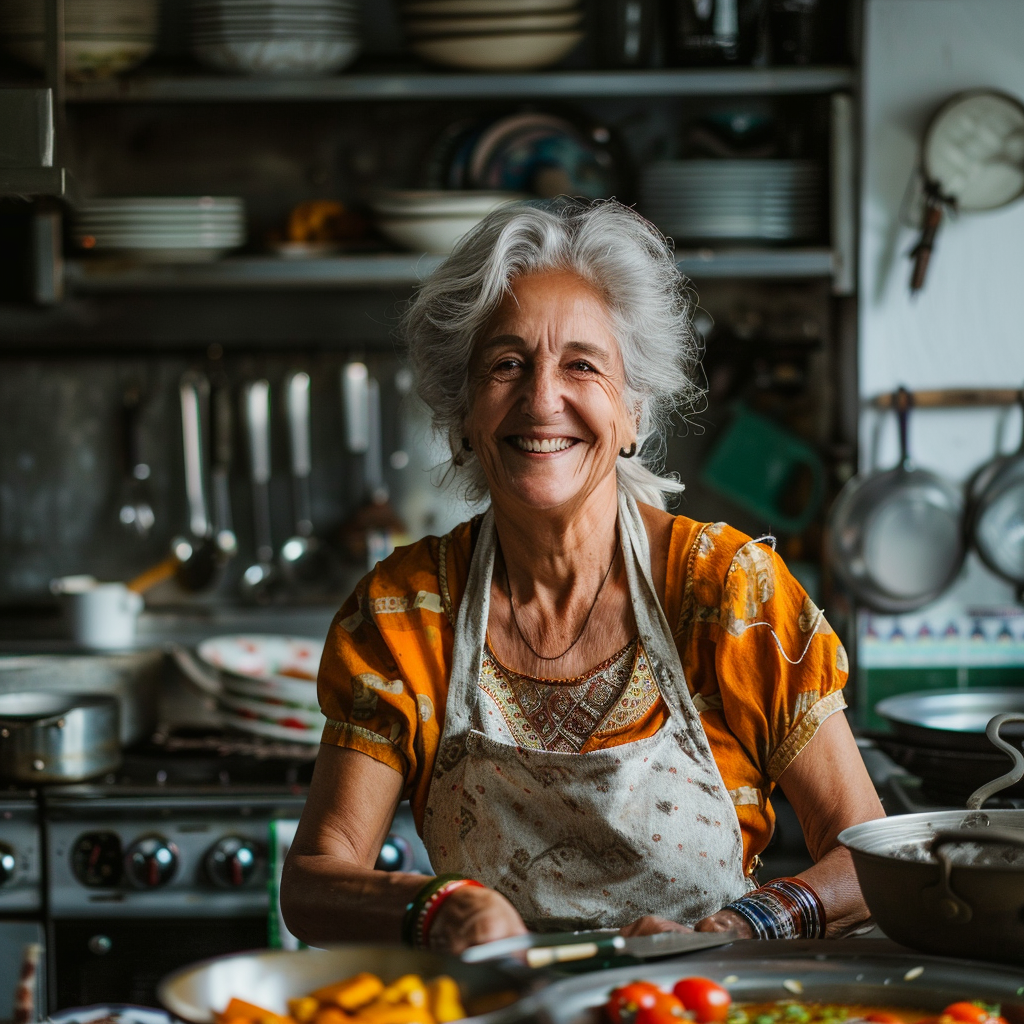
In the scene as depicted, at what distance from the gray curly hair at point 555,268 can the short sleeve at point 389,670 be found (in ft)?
0.72

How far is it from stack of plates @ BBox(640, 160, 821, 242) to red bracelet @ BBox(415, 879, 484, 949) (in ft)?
5.92

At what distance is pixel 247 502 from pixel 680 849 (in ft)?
6.19

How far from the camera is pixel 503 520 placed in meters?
1.60

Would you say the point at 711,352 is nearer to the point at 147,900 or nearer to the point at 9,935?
the point at 147,900

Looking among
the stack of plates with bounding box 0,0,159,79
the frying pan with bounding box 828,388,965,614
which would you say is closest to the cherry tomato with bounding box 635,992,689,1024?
the frying pan with bounding box 828,388,965,614

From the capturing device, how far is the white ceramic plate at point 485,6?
2.58 meters

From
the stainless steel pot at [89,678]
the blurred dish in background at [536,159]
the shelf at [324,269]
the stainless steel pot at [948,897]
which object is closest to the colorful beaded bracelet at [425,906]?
the stainless steel pot at [948,897]

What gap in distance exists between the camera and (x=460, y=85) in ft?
8.71

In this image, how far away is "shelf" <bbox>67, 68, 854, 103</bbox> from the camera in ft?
8.68

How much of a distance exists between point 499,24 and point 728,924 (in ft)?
6.61

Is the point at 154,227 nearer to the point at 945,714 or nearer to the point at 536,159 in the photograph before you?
the point at 536,159

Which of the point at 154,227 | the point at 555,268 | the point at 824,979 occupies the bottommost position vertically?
the point at 824,979

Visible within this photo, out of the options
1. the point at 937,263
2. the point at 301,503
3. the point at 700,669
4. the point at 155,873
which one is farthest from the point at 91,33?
the point at 700,669

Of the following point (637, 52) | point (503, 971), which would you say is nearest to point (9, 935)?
point (503, 971)
